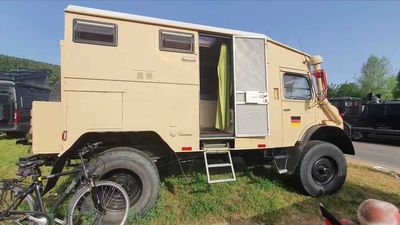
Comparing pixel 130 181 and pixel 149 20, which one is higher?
pixel 149 20

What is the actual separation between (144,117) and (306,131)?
3412 millimetres

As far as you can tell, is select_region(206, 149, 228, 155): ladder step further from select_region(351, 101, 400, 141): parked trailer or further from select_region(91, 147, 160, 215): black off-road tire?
select_region(351, 101, 400, 141): parked trailer

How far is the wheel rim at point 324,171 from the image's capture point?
6.57m

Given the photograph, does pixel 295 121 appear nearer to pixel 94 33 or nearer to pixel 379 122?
pixel 94 33

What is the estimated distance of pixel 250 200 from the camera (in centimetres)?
595

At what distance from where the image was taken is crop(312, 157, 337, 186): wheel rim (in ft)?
21.6

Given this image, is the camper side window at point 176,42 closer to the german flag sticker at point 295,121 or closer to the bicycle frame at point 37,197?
the bicycle frame at point 37,197

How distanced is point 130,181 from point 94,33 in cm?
237

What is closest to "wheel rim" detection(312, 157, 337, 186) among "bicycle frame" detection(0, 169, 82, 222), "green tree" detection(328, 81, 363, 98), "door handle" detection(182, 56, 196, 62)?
"door handle" detection(182, 56, 196, 62)

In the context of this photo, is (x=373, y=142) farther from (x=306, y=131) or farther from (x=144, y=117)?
(x=144, y=117)

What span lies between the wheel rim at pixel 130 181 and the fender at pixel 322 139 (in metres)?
3.01

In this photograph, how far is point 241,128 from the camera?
601cm

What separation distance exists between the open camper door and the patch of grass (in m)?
1.20

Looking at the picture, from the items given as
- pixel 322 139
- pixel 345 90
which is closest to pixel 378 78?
pixel 345 90
